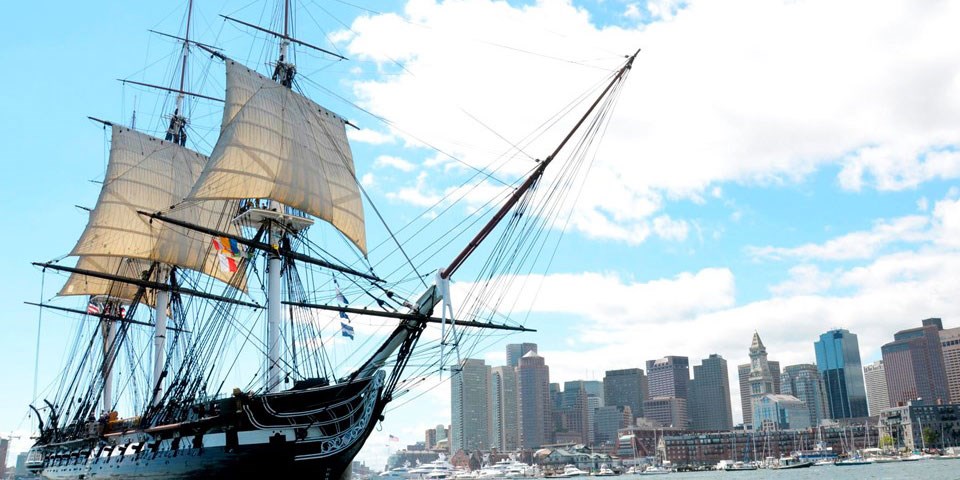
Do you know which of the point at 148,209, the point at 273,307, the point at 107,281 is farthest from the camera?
the point at 107,281

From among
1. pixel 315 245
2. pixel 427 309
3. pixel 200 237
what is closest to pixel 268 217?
pixel 315 245

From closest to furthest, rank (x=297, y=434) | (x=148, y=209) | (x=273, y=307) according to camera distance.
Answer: (x=297, y=434)
(x=273, y=307)
(x=148, y=209)

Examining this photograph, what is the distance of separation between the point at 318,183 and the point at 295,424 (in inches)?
672

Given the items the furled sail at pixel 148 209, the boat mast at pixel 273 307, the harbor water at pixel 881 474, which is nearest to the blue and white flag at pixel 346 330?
the boat mast at pixel 273 307

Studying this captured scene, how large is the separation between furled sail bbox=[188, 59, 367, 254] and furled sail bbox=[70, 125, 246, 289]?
1143 centimetres

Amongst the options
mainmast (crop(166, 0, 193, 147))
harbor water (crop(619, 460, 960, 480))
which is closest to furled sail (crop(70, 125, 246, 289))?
mainmast (crop(166, 0, 193, 147))

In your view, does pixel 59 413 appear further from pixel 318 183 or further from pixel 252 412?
pixel 252 412

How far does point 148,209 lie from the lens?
6675 cm

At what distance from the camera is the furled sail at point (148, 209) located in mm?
64500

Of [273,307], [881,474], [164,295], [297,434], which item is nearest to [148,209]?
[164,295]

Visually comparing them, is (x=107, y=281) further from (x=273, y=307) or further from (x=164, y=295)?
(x=273, y=307)

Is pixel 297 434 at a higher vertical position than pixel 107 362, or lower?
lower

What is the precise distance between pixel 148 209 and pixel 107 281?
8987 millimetres

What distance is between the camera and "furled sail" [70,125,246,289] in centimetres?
6450
